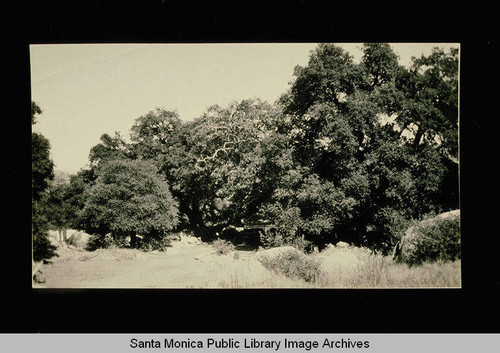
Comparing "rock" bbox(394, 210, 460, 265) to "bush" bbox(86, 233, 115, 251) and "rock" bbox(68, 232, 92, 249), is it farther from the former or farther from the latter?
"rock" bbox(68, 232, 92, 249)

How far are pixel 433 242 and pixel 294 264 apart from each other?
3.19 meters

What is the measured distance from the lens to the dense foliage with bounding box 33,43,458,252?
21.8ft

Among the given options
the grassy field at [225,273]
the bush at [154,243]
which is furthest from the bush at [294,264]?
the bush at [154,243]

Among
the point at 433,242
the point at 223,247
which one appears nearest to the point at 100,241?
the point at 223,247

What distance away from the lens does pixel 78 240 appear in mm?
6430

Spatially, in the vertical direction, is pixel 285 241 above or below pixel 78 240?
below

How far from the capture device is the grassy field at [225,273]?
598 cm

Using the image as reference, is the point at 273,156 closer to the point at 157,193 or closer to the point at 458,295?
the point at 157,193

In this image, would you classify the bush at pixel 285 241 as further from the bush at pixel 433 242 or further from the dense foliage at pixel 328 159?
the bush at pixel 433 242

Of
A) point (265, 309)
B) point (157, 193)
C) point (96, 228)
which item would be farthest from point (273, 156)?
point (96, 228)

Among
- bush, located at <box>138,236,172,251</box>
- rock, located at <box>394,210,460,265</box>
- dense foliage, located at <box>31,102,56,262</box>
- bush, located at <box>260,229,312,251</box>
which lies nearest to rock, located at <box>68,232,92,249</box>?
dense foliage, located at <box>31,102,56,262</box>

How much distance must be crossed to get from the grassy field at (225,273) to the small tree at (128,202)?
27.5 inches

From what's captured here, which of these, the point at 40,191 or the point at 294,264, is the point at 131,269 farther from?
the point at 294,264

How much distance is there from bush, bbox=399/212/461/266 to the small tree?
624 centimetres
